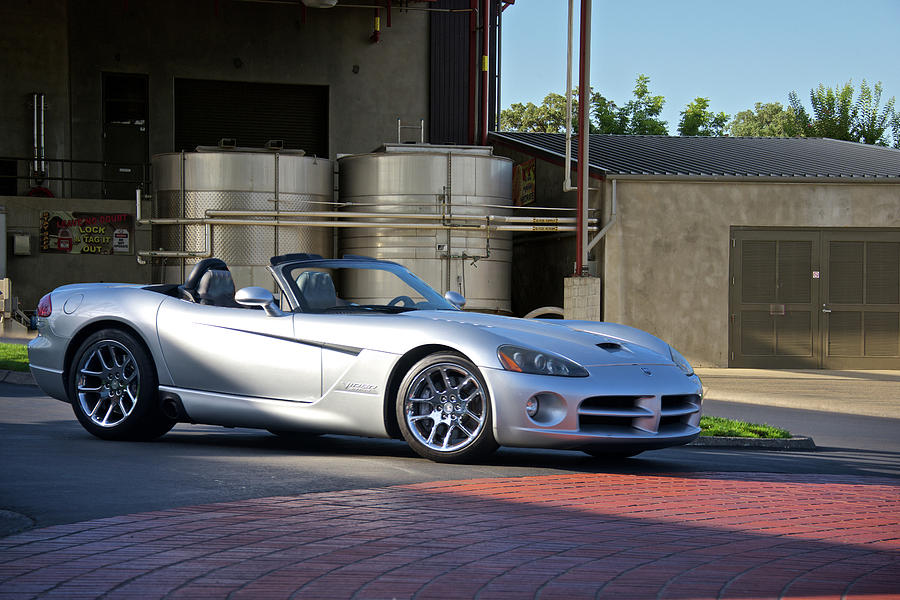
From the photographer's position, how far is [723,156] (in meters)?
24.1

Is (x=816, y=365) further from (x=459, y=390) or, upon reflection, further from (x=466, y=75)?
(x=459, y=390)

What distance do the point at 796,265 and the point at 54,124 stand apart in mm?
18144

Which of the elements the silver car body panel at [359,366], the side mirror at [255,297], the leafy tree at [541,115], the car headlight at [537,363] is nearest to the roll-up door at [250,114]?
the silver car body panel at [359,366]

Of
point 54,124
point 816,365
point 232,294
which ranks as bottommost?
point 816,365

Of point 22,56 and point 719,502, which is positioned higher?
point 22,56

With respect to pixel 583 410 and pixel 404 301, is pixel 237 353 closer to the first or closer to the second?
pixel 404 301

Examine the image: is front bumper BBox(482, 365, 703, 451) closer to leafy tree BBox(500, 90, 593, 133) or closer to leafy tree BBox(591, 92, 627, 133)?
leafy tree BBox(591, 92, 627, 133)

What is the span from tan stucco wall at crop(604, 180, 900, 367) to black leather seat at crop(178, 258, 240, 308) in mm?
13320

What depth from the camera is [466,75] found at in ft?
96.7

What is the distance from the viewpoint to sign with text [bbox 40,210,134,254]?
25312mm

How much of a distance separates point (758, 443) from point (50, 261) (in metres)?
19.7

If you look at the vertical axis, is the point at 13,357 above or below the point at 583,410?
below

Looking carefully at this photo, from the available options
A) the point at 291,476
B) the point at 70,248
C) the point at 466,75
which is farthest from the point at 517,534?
the point at 466,75

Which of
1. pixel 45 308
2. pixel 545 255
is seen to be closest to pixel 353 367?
pixel 45 308
